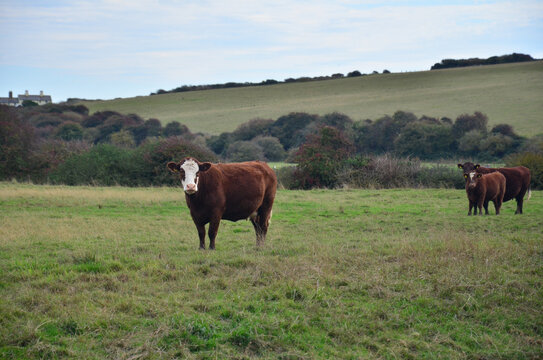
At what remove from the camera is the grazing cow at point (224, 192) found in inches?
389

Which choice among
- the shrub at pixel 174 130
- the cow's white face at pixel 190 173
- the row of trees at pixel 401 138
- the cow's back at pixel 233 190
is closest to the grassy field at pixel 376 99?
the shrub at pixel 174 130

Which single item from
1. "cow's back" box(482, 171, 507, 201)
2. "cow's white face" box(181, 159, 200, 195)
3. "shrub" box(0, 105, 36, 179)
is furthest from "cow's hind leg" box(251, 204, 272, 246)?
"shrub" box(0, 105, 36, 179)

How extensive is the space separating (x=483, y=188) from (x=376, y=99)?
64.4m

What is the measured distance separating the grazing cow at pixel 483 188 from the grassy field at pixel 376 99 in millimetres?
35801

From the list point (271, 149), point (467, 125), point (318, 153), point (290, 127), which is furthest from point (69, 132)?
point (467, 125)

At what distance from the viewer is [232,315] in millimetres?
6047

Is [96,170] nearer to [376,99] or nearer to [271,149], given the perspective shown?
[271,149]

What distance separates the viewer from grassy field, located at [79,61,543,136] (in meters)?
63.5

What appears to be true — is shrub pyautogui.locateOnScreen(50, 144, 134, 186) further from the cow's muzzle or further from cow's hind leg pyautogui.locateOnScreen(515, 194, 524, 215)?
cow's hind leg pyautogui.locateOnScreen(515, 194, 524, 215)

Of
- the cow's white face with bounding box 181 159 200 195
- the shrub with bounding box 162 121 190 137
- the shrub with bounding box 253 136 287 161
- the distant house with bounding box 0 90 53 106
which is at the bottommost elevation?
the shrub with bounding box 253 136 287 161

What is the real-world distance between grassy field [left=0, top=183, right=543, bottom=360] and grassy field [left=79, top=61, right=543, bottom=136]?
45798mm

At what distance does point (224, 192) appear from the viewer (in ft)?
34.0

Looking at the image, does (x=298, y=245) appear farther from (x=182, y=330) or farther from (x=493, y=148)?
(x=493, y=148)

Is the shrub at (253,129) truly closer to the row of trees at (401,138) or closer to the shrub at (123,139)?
the row of trees at (401,138)
